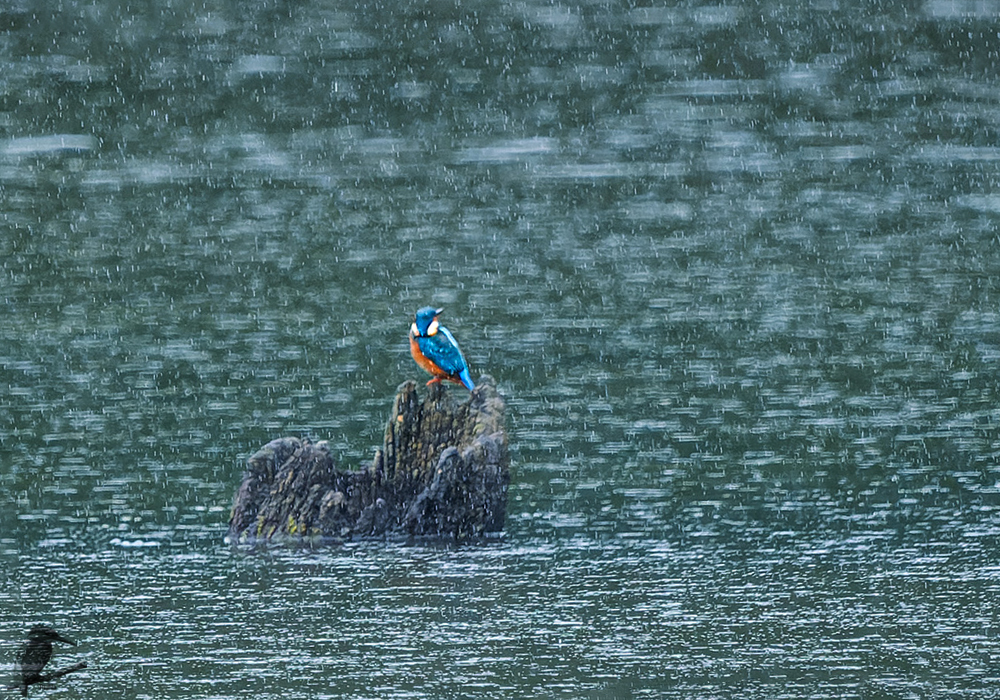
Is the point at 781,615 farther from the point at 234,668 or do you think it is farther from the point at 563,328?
the point at 563,328

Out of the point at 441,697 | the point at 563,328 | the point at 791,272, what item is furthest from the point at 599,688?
the point at 791,272

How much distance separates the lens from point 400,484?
2089 cm

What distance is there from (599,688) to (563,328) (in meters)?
15.1

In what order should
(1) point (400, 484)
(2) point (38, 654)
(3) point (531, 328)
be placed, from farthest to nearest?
(3) point (531, 328) → (1) point (400, 484) → (2) point (38, 654)

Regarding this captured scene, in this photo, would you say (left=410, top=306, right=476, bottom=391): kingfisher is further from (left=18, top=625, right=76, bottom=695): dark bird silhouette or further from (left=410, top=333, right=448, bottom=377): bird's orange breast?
(left=18, top=625, right=76, bottom=695): dark bird silhouette

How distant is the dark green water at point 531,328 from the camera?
17.6 meters

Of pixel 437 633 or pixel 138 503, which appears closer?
pixel 437 633

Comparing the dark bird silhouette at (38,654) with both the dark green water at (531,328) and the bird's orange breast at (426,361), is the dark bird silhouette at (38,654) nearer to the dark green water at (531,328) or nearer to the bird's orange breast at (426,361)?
the dark green water at (531,328)

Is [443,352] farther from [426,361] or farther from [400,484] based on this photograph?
[400,484]

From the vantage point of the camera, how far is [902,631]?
17.4 m

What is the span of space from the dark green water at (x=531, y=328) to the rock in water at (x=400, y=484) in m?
0.45

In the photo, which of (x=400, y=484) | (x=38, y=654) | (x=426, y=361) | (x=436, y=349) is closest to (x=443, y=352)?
(x=436, y=349)

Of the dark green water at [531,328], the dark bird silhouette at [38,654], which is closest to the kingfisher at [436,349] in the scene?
the dark green water at [531,328]

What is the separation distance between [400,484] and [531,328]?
10.2 metres
